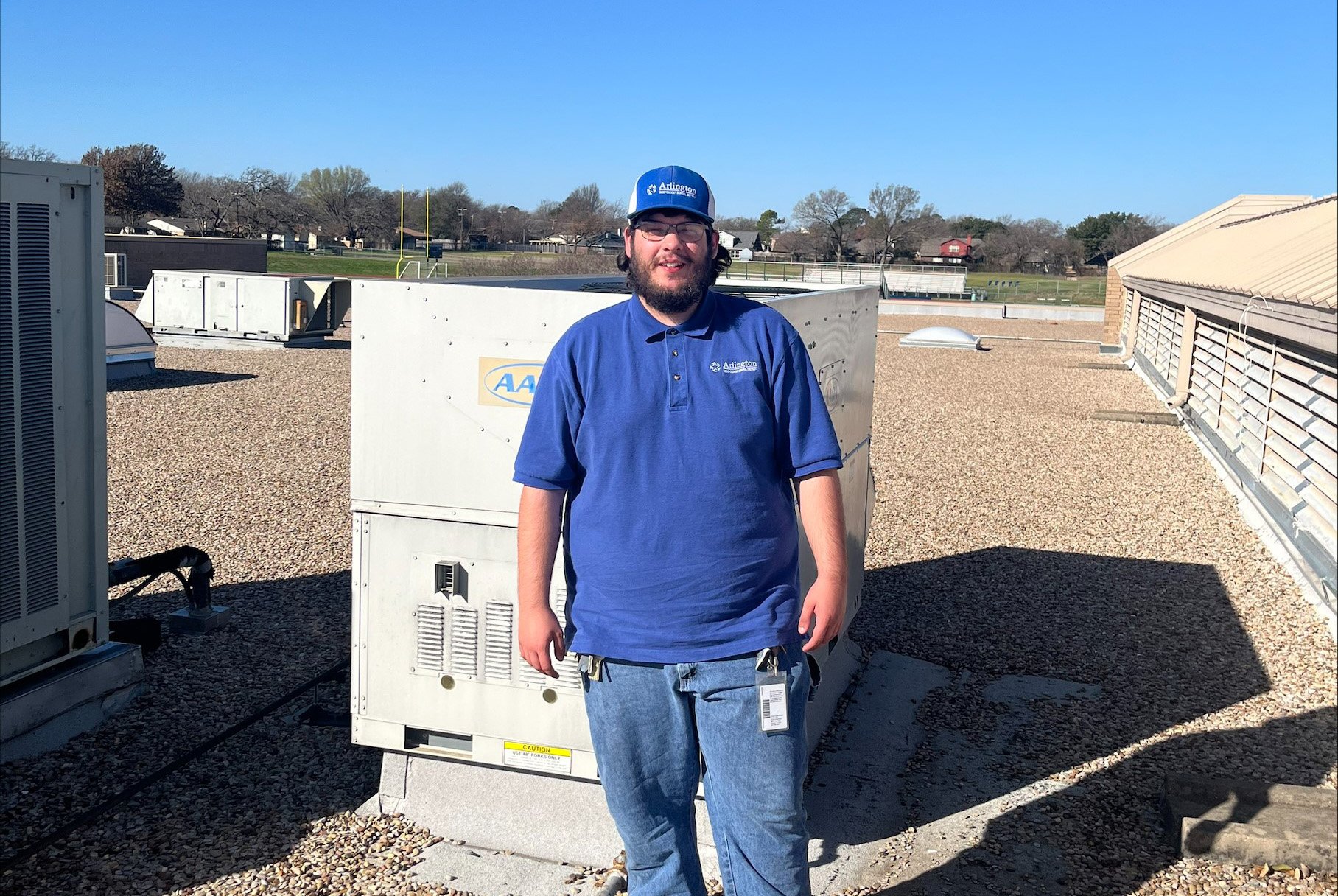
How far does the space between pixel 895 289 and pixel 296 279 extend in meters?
40.8

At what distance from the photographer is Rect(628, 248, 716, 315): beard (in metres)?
2.71

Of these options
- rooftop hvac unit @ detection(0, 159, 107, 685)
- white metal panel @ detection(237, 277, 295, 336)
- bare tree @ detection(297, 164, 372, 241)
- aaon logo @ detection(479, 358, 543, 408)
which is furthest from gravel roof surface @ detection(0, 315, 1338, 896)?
A: bare tree @ detection(297, 164, 372, 241)

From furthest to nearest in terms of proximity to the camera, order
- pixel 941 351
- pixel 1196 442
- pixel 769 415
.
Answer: pixel 941 351
pixel 1196 442
pixel 769 415

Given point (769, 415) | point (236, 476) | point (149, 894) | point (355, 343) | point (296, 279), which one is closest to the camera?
point (769, 415)

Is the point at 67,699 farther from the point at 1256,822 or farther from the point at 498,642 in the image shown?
the point at 1256,822

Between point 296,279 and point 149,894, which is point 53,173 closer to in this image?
point 149,894

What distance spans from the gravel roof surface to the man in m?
1.54

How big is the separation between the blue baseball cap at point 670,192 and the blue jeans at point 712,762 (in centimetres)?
105

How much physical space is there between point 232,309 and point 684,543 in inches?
842

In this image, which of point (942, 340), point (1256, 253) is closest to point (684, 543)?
point (1256, 253)

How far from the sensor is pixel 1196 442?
13984mm

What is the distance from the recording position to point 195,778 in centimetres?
455

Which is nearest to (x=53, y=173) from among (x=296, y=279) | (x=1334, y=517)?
(x=1334, y=517)

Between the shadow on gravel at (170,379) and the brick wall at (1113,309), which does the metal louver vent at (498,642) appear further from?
the brick wall at (1113,309)
